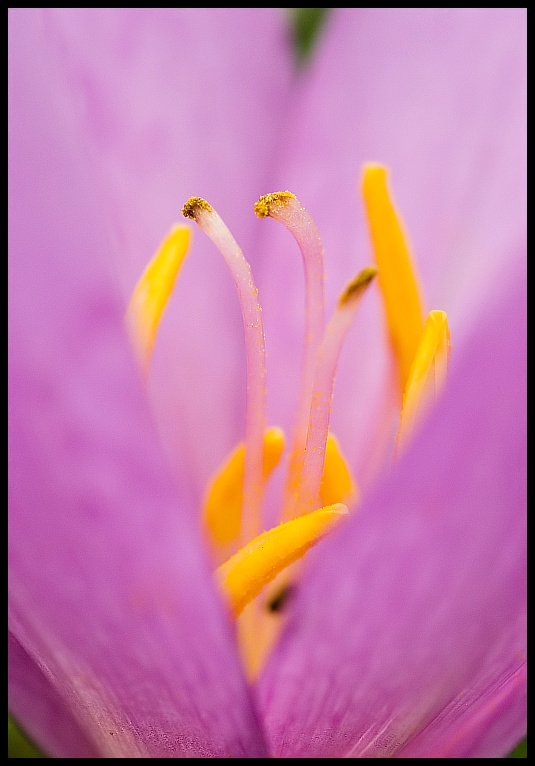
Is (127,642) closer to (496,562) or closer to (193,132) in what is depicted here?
(496,562)

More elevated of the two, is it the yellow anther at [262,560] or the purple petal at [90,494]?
the purple petal at [90,494]

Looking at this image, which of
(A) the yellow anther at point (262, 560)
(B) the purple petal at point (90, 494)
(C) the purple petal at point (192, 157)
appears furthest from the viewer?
(C) the purple petal at point (192, 157)

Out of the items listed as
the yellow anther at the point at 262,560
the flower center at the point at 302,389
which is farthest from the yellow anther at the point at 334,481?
the yellow anther at the point at 262,560

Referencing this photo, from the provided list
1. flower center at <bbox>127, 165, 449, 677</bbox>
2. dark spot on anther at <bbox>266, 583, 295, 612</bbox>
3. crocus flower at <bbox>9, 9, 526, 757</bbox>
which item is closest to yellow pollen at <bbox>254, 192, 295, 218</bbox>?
flower center at <bbox>127, 165, 449, 677</bbox>

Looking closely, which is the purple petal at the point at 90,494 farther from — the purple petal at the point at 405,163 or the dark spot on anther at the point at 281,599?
the purple petal at the point at 405,163

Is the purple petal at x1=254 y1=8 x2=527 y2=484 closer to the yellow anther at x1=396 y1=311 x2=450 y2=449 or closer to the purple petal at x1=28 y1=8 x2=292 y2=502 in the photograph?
the purple petal at x1=28 y1=8 x2=292 y2=502

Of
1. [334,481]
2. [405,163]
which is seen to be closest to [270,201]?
[334,481]

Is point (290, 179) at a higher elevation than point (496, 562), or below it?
higher

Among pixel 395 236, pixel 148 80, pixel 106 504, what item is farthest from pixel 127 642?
pixel 148 80
